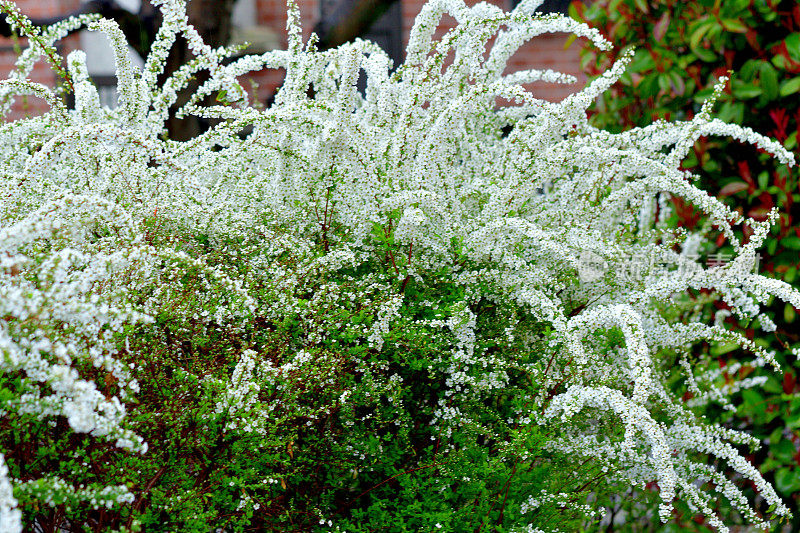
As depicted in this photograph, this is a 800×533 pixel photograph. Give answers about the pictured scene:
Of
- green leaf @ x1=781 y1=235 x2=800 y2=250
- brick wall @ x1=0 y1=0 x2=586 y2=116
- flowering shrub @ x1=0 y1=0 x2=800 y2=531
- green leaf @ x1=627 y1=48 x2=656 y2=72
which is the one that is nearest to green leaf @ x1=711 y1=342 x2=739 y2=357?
flowering shrub @ x1=0 y1=0 x2=800 y2=531

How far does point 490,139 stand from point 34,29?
1401 millimetres

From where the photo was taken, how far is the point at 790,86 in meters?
2.84

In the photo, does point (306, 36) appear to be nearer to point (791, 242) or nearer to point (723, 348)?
point (791, 242)

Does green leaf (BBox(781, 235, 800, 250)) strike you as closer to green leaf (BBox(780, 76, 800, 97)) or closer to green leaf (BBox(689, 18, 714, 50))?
green leaf (BBox(780, 76, 800, 97))

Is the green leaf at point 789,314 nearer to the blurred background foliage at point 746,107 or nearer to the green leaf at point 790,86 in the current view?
the blurred background foliage at point 746,107

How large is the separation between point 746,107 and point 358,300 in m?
2.09

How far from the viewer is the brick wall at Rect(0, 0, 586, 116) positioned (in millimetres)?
7330

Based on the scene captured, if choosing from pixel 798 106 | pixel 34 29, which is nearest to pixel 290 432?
pixel 34 29

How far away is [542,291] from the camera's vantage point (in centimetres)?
197

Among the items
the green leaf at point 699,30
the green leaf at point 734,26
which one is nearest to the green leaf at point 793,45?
the green leaf at point 734,26

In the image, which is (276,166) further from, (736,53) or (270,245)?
(736,53)

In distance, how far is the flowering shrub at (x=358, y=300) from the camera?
4.67ft

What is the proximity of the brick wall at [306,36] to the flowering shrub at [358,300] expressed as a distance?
508 cm

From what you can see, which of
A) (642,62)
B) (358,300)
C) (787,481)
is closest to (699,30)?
(642,62)
